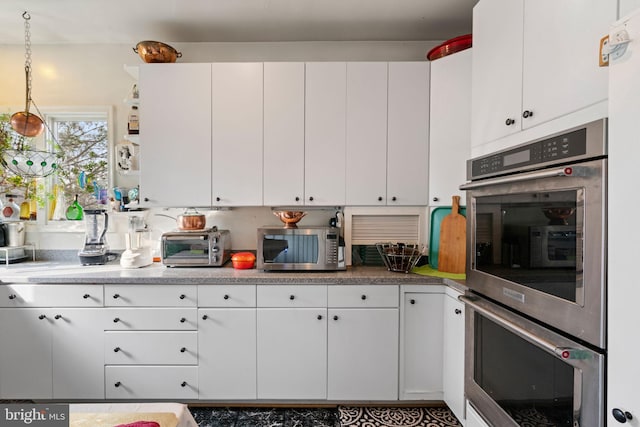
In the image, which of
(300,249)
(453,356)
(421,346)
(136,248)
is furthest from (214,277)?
(453,356)

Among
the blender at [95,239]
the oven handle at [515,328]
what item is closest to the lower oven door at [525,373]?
the oven handle at [515,328]

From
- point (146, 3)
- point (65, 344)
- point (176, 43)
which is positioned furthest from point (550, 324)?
point (176, 43)

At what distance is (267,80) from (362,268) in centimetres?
154

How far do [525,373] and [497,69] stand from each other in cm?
130

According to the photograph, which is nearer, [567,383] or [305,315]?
[567,383]

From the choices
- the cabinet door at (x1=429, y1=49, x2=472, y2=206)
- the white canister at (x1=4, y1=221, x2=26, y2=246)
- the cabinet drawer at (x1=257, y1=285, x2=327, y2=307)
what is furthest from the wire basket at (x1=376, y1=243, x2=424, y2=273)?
the white canister at (x1=4, y1=221, x2=26, y2=246)

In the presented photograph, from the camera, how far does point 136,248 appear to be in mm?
2422

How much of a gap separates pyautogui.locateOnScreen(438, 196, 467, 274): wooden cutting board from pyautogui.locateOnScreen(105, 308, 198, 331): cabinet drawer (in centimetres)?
171

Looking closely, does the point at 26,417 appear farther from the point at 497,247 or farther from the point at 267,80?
the point at 267,80

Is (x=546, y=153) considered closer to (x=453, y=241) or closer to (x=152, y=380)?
(x=453, y=241)

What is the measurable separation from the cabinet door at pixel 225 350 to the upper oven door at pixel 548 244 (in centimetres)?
141

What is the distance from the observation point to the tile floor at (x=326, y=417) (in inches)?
78.1

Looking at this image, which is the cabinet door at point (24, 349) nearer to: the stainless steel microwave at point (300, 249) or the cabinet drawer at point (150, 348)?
the cabinet drawer at point (150, 348)

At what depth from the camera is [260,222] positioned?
269cm
